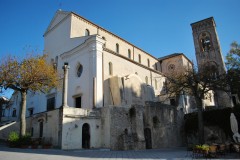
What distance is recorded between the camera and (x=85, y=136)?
18406 millimetres

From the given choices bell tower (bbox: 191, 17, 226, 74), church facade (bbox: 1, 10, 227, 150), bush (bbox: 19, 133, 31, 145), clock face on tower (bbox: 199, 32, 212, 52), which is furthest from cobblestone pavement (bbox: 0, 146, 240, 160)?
clock face on tower (bbox: 199, 32, 212, 52)

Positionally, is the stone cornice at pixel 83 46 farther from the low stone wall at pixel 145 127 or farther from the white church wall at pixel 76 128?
the white church wall at pixel 76 128

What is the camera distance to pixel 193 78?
20.5 metres

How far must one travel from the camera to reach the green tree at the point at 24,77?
1783cm

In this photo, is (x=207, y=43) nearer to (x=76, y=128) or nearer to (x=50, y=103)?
(x=50, y=103)

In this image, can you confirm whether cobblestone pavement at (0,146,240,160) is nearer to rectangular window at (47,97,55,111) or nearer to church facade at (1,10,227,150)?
church facade at (1,10,227,150)

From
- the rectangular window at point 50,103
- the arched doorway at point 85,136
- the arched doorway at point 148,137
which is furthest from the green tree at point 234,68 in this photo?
the rectangular window at point 50,103

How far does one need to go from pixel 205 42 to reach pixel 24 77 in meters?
37.7

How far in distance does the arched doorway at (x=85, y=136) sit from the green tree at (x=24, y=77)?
5116 millimetres

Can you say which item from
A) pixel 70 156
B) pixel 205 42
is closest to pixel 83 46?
pixel 70 156

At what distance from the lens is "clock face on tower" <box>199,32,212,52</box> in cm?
4303

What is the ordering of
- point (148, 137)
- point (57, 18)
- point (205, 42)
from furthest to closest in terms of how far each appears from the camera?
point (205, 42), point (57, 18), point (148, 137)

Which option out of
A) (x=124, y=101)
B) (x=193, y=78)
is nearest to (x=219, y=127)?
(x=193, y=78)

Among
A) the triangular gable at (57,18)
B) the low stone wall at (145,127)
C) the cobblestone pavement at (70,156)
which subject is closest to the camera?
the cobblestone pavement at (70,156)
